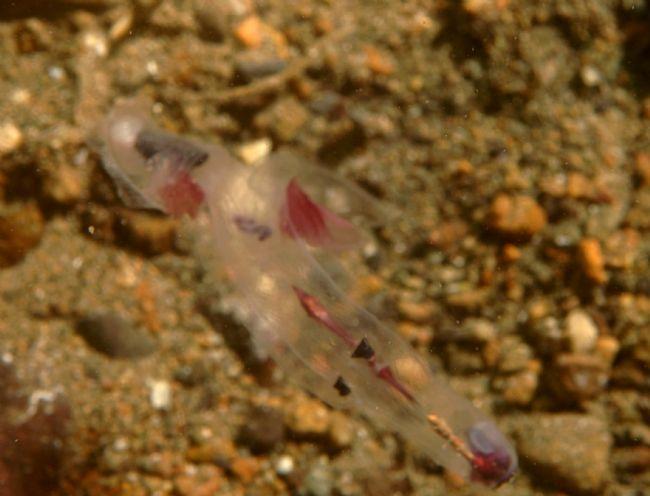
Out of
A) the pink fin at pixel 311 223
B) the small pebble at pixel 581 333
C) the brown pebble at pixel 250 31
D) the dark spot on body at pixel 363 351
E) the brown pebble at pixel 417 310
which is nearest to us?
the dark spot on body at pixel 363 351

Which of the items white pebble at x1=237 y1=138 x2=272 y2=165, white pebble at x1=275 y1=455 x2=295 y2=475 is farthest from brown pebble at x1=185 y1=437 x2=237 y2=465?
white pebble at x1=237 y1=138 x2=272 y2=165

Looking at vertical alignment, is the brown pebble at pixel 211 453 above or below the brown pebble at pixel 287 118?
below

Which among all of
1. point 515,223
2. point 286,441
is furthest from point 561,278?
point 286,441

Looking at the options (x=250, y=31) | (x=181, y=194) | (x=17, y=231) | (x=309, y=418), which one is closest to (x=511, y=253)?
(x=309, y=418)

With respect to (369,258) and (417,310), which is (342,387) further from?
(369,258)

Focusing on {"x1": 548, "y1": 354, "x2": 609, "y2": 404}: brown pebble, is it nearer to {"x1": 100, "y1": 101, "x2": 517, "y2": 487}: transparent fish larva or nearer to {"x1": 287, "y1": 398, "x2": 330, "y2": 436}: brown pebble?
{"x1": 100, "y1": 101, "x2": 517, "y2": 487}: transparent fish larva

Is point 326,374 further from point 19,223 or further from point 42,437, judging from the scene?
point 19,223

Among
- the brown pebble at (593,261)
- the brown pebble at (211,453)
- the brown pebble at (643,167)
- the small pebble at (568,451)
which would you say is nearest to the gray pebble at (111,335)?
the brown pebble at (211,453)

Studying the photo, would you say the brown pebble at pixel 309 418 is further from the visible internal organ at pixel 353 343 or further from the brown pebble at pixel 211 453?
the visible internal organ at pixel 353 343
